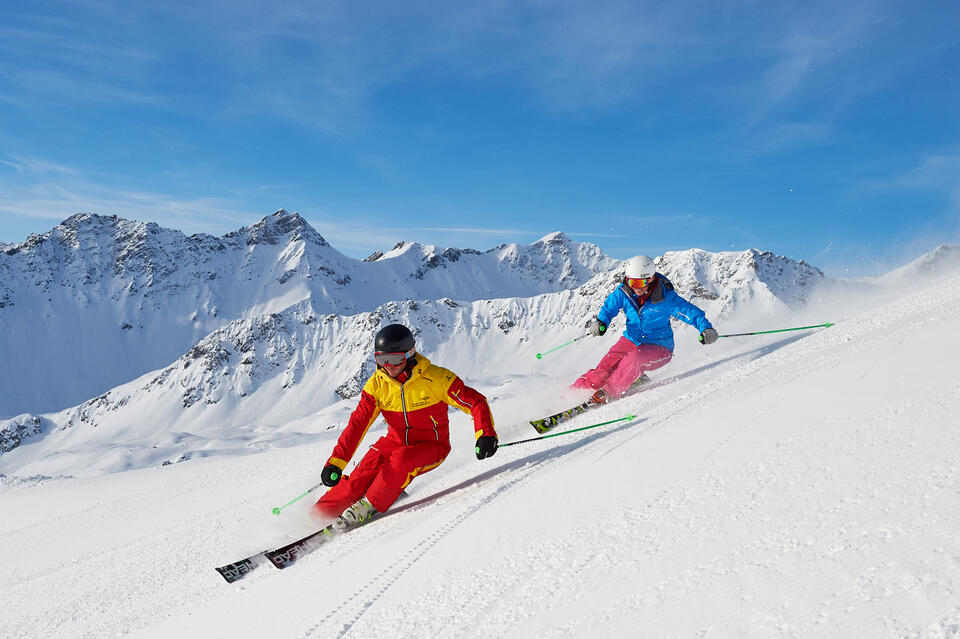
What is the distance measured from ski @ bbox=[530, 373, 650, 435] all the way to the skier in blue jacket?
139mm

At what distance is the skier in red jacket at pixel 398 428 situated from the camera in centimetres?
539

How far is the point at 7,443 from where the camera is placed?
134m

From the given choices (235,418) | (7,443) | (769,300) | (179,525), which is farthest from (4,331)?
(179,525)

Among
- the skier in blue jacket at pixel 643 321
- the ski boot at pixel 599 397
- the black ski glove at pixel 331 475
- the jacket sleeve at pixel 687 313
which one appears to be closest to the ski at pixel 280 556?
the black ski glove at pixel 331 475

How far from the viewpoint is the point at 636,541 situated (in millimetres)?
2688

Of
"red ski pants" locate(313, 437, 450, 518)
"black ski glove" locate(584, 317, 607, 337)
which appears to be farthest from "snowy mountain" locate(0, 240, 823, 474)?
"red ski pants" locate(313, 437, 450, 518)

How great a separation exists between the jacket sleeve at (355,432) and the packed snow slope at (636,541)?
1.97 ft

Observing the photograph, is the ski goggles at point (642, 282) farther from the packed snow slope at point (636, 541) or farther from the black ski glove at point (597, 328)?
the packed snow slope at point (636, 541)

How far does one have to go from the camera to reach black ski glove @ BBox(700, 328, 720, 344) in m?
9.08

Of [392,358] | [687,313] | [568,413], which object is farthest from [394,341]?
[687,313]

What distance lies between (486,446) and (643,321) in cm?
533

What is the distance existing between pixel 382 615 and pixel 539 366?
135m

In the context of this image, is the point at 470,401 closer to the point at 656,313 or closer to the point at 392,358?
the point at 392,358

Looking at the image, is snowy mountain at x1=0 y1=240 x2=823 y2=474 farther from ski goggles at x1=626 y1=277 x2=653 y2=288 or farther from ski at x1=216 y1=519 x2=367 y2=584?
ski at x1=216 y1=519 x2=367 y2=584
